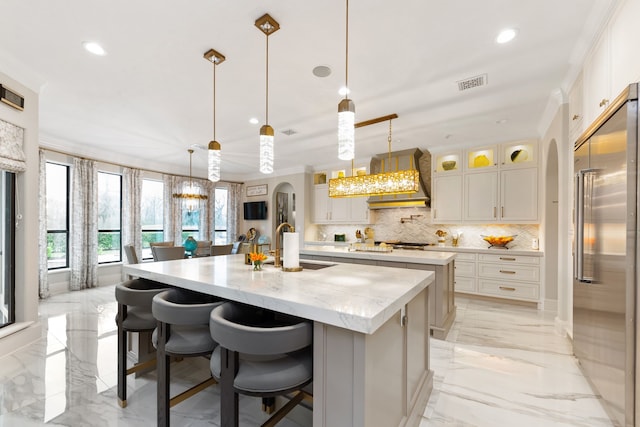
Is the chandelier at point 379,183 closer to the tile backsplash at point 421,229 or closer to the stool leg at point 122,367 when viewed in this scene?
the tile backsplash at point 421,229

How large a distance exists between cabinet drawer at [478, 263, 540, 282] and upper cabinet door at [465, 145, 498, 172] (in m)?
1.71

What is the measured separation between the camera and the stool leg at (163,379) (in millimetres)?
1592

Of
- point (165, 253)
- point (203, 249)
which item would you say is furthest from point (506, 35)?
point (203, 249)

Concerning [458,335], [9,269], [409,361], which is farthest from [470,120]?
[9,269]

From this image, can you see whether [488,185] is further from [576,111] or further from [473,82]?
[473,82]

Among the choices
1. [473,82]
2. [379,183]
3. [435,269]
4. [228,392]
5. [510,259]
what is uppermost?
[473,82]

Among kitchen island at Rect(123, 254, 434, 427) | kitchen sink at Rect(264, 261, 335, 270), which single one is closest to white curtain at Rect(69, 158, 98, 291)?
kitchen island at Rect(123, 254, 434, 427)

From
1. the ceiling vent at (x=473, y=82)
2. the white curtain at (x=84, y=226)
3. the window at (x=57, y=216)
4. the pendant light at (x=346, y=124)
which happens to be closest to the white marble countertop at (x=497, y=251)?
the ceiling vent at (x=473, y=82)

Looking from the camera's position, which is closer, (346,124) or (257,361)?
(257,361)

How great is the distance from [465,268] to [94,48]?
18.6 ft

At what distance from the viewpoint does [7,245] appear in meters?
2.89

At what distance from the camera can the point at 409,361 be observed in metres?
1.71

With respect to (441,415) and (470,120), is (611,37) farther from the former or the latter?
(441,415)

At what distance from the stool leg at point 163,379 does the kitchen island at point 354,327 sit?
11.4 inches
